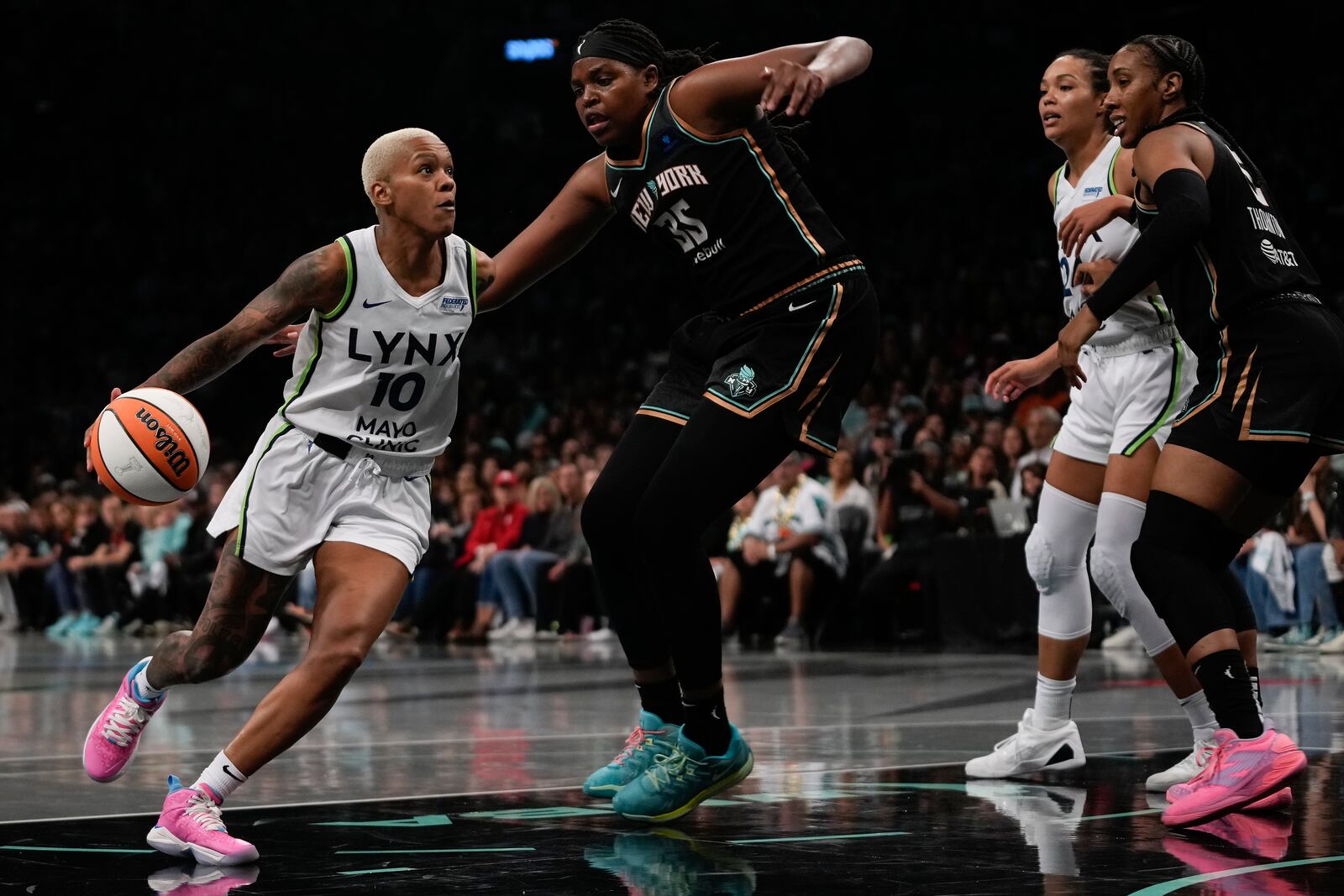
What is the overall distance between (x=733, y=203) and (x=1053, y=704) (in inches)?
78.7

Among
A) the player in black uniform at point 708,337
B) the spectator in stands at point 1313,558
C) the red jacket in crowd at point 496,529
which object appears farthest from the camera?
the red jacket in crowd at point 496,529

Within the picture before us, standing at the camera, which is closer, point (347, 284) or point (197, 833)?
point (197, 833)

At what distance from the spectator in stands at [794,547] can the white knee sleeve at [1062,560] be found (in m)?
7.18

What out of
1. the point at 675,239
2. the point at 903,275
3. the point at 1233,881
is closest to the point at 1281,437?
the point at 1233,881

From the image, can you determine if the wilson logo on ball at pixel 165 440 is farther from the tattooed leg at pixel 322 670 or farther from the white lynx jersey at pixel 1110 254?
the white lynx jersey at pixel 1110 254

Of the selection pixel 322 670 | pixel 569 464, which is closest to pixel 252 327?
pixel 322 670

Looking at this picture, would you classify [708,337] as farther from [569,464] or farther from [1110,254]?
[569,464]

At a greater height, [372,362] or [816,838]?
[372,362]

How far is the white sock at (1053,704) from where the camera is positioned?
5445mm

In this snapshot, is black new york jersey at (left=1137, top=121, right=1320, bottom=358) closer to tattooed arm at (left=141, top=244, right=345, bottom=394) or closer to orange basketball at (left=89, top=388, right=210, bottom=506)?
tattooed arm at (left=141, top=244, right=345, bottom=394)

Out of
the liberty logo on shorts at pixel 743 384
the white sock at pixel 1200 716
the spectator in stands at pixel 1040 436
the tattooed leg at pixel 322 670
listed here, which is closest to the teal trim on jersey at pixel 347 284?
the tattooed leg at pixel 322 670

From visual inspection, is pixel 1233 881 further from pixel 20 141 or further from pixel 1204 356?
pixel 20 141

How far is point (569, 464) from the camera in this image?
49.5 feet

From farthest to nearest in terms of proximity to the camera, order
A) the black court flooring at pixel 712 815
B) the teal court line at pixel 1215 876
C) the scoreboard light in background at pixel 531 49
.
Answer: the scoreboard light in background at pixel 531 49, the black court flooring at pixel 712 815, the teal court line at pixel 1215 876
